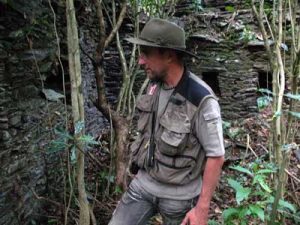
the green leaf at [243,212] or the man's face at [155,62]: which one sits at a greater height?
the man's face at [155,62]

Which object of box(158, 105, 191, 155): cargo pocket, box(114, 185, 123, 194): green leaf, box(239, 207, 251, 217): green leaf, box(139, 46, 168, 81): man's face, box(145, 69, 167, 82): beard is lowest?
box(114, 185, 123, 194): green leaf

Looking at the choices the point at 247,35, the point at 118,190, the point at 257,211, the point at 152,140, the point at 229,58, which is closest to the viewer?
the point at 152,140

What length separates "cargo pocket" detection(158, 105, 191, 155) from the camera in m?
2.38

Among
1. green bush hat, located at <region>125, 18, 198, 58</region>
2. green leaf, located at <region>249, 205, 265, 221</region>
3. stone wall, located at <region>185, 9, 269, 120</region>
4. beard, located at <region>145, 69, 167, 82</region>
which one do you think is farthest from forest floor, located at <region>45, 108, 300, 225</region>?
stone wall, located at <region>185, 9, 269, 120</region>

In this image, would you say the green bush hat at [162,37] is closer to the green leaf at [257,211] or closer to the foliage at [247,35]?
the green leaf at [257,211]


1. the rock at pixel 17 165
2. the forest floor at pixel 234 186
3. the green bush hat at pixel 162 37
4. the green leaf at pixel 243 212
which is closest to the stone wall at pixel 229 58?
the forest floor at pixel 234 186

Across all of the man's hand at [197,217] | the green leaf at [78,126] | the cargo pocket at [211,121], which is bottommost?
the man's hand at [197,217]

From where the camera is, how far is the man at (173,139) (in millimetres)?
2314

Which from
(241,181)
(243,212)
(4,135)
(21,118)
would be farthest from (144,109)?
(241,181)

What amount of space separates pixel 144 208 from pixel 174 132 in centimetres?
61

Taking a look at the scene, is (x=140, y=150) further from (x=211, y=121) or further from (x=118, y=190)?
(x=118, y=190)

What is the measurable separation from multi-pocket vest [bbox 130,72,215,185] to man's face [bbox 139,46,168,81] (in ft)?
0.45

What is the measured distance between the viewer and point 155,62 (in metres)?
2.46

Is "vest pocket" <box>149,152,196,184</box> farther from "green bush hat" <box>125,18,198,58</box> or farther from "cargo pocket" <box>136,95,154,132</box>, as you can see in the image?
"green bush hat" <box>125,18,198,58</box>
